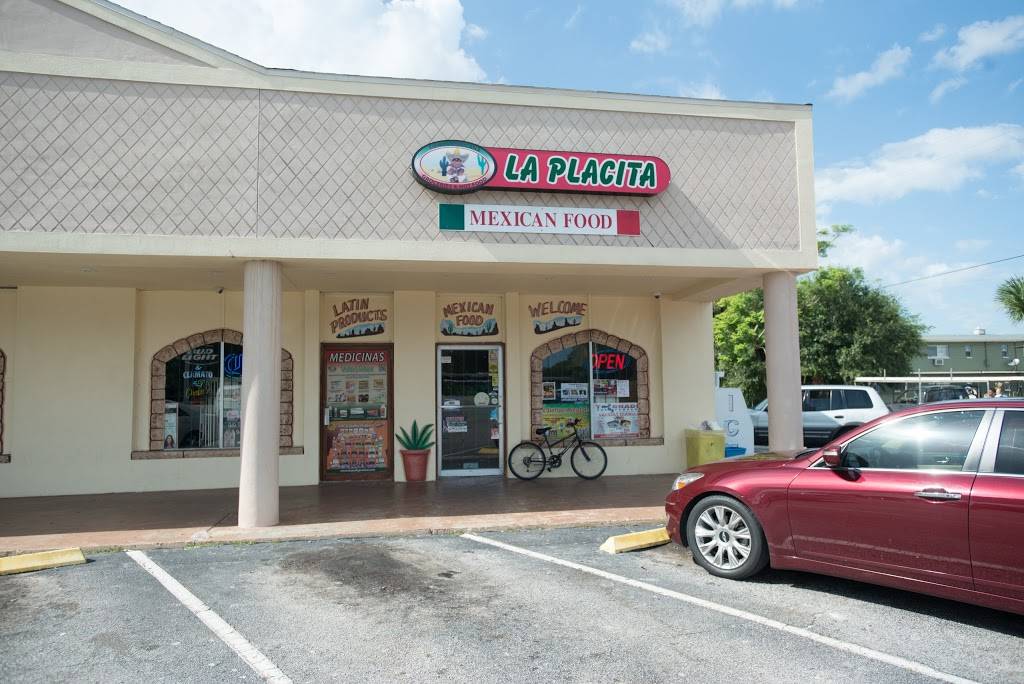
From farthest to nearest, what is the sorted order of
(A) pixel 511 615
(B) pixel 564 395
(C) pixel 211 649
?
(B) pixel 564 395 < (A) pixel 511 615 < (C) pixel 211 649

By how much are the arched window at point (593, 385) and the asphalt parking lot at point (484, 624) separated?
5487 millimetres

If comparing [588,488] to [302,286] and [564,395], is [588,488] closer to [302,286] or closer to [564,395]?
[564,395]

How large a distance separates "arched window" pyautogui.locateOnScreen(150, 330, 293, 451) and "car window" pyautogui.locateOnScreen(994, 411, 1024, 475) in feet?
31.5

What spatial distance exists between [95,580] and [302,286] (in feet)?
18.9

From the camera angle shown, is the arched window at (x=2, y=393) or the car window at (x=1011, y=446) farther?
the arched window at (x=2, y=393)

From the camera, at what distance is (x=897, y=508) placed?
4.84m

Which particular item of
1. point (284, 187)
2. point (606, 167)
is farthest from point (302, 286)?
point (606, 167)

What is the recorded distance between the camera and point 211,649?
4430mm

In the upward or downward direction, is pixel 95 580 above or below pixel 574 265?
below

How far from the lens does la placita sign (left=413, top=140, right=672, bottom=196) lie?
850cm

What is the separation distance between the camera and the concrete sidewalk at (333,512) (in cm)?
758

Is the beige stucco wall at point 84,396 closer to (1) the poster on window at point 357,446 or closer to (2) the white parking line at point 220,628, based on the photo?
(1) the poster on window at point 357,446

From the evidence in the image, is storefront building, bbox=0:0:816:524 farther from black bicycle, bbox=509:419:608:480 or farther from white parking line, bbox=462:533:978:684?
white parking line, bbox=462:533:978:684

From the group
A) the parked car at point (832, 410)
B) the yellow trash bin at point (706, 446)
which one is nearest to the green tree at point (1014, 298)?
the parked car at point (832, 410)
